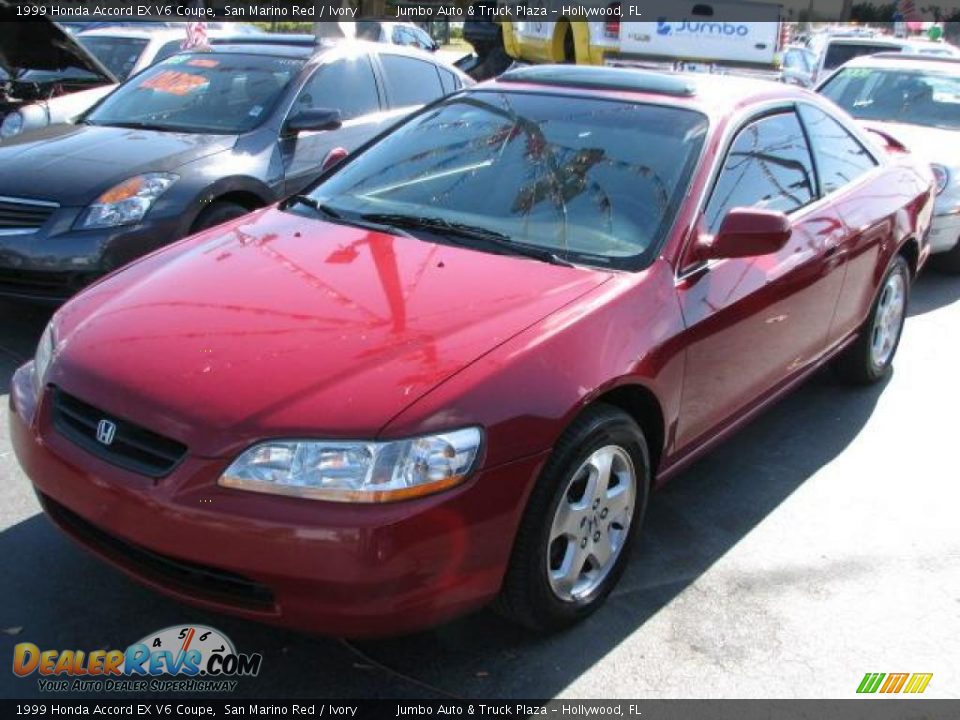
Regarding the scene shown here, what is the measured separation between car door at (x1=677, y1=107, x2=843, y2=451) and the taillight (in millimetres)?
8889

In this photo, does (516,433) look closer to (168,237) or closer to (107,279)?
(107,279)

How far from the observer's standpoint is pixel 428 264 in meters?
3.10

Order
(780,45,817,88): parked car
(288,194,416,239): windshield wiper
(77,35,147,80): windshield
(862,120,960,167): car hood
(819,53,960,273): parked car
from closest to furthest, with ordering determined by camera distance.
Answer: (288,194,416,239): windshield wiper < (819,53,960,273): parked car < (862,120,960,167): car hood < (77,35,147,80): windshield < (780,45,817,88): parked car

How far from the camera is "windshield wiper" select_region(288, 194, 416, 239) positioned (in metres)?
3.41

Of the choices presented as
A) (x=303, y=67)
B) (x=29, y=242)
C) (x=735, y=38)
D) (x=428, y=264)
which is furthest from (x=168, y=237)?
(x=735, y=38)

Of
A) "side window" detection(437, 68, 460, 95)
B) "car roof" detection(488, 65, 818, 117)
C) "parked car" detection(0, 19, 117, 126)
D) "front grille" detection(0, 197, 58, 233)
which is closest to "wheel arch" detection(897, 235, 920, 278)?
"car roof" detection(488, 65, 818, 117)

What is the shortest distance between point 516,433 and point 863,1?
56772mm

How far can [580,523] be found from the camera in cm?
281

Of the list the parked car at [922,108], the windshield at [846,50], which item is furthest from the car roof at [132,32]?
the windshield at [846,50]

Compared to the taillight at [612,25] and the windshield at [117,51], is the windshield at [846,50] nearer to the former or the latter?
the taillight at [612,25]

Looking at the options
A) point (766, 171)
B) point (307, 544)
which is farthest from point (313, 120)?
point (307, 544)

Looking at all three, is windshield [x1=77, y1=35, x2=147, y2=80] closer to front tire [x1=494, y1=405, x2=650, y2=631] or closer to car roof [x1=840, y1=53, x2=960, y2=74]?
car roof [x1=840, y1=53, x2=960, y2=74]

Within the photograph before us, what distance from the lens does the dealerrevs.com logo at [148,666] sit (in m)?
2.58

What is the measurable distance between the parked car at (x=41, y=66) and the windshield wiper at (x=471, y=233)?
488 centimetres
